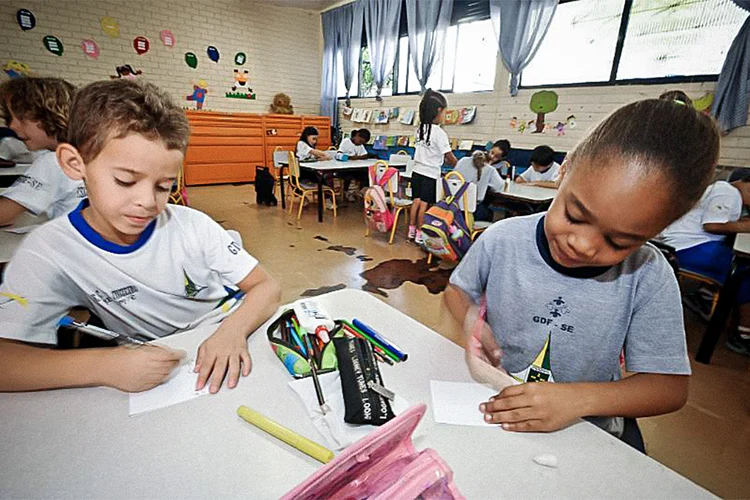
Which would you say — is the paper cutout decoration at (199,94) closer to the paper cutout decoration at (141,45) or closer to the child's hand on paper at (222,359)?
the paper cutout decoration at (141,45)

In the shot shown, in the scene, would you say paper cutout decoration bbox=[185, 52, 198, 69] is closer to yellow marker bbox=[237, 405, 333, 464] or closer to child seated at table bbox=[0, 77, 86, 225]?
child seated at table bbox=[0, 77, 86, 225]

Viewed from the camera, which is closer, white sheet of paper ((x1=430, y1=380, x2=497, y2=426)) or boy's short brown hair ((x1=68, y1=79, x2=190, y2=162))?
white sheet of paper ((x1=430, y1=380, x2=497, y2=426))

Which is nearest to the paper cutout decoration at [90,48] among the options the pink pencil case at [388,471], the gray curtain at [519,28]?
the gray curtain at [519,28]

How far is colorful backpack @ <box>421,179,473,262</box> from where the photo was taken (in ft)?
9.63

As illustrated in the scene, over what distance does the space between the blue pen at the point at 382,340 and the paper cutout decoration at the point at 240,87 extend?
26.0 ft

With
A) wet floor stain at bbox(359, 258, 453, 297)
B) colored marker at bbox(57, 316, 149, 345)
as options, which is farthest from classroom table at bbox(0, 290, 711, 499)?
wet floor stain at bbox(359, 258, 453, 297)

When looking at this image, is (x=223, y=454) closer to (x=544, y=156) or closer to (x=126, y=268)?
(x=126, y=268)

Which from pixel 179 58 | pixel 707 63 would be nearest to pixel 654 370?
pixel 707 63

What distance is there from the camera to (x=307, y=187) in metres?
4.98

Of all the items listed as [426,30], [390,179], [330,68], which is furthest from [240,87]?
[390,179]

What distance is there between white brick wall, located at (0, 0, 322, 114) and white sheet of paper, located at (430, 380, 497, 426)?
5.56 m

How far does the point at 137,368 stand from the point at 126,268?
0.35m

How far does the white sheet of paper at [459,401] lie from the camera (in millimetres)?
597

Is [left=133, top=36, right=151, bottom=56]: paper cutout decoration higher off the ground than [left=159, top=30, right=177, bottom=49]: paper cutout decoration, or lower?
lower
